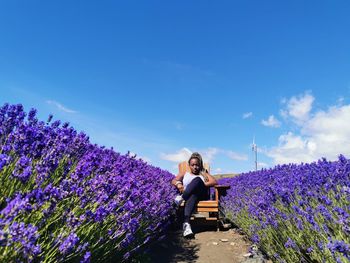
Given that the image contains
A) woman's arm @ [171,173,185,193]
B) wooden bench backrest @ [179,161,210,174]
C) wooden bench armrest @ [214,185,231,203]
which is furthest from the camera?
wooden bench backrest @ [179,161,210,174]

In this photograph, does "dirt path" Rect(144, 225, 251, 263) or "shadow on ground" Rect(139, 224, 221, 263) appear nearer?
"shadow on ground" Rect(139, 224, 221, 263)

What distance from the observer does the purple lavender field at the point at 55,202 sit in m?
1.48

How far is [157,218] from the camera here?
13.8 ft

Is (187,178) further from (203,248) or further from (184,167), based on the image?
(203,248)

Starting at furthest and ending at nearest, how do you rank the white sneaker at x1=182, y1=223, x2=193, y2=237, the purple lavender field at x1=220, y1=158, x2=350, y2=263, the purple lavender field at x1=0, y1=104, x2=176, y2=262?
the white sneaker at x1=182, y1=223, x2=193, y2=237
the purple lavender field at x1=220, y1=158, x2=350, y2=263
the purple lavender field at x1=0, y1=104, x2=176, y2=262

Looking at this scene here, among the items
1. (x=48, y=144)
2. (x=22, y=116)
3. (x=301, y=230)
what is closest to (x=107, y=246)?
(x=48, y=144)

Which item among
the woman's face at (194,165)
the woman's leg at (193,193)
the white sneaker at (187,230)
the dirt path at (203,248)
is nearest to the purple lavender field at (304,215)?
the dirt path at (203,248)

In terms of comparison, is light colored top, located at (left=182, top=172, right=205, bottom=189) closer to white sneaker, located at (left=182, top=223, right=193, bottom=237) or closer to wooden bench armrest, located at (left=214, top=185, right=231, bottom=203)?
wooden bench armrest, located at (left=214, top=185, right=231, bottom=203)

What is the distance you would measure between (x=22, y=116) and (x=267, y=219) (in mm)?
2535

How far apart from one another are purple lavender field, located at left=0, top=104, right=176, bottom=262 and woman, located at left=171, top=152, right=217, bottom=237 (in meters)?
1.82

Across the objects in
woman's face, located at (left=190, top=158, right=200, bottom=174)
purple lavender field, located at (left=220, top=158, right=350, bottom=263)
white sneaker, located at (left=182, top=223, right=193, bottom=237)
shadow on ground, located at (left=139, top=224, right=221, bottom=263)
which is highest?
woman's face, located at (left=190, top=158, right=200, bottom=174)

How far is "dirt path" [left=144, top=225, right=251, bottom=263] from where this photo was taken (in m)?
4.56

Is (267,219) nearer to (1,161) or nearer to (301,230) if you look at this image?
(301,230)

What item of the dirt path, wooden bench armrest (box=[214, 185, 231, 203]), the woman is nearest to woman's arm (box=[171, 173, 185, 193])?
the woman
